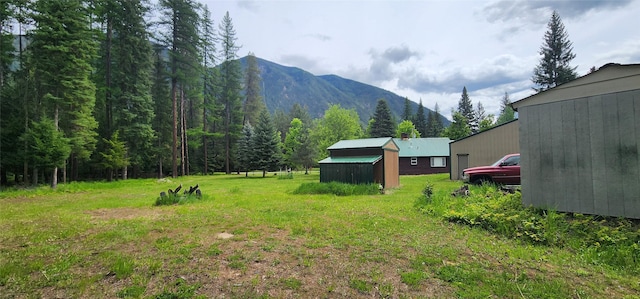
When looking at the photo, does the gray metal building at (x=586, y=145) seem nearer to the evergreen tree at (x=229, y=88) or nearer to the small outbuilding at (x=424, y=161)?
the small outbuilding at (x=424, y=161)

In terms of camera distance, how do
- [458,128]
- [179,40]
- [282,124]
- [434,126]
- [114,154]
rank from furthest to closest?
[282,124] → [434,126] → [458,128] → [179,40] → [114,154]

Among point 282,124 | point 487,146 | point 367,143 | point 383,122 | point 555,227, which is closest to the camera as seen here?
point 555,227

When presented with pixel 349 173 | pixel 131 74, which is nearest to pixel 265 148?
pixel 131 74

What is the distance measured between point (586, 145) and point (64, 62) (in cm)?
2321

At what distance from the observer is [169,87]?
31.1m

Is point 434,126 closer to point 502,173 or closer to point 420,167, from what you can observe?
point 420,167

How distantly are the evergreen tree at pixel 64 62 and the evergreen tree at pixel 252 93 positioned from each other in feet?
92.9

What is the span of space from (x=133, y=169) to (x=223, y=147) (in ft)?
43.6

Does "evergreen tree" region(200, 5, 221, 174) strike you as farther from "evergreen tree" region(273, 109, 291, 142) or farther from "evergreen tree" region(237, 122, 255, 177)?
"evergreen tree" region(273, 109, 291, 142)

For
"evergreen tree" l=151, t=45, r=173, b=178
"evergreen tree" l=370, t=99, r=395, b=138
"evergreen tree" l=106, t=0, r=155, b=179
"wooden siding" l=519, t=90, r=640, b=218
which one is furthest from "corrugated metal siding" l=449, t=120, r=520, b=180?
"evergreen tree" l=370, t=99, r=395, b=138

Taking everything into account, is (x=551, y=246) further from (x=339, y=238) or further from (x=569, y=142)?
(x=339, y=238)

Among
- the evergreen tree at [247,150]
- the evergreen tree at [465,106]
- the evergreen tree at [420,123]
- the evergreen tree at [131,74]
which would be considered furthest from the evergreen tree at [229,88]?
the evergreen tree at [465,106]

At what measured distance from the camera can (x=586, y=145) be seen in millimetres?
5766

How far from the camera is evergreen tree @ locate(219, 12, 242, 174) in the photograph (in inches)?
1549
